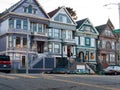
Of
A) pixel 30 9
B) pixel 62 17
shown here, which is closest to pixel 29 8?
pixel 30 9

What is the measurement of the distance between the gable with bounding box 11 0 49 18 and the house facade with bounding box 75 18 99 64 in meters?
9.44

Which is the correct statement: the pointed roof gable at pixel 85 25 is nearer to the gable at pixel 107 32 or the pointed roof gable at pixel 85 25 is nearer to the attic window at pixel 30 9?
the gable at pixel 107 32

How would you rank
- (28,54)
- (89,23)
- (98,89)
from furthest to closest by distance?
(89,23) < (28,54) < (98,89)

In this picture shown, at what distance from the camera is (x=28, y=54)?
47250 millimetres

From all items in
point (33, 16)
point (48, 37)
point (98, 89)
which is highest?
point (33, 16)

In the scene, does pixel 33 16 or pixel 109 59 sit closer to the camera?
pixel 33 16

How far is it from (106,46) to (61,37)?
44.5 ft

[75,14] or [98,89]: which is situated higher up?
[75,14]

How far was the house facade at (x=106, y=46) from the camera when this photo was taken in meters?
61.0

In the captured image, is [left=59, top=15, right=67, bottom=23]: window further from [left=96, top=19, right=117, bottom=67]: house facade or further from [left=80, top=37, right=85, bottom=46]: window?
[left=96, top=19, right=117, bottom=67]: house facade

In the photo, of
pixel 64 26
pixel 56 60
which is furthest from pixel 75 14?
pixel 56 60

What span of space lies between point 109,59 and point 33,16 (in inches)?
856

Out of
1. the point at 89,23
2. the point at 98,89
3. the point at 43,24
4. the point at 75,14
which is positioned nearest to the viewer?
the point at 98,89

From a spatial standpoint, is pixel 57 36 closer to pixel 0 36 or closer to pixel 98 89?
pixel 0 36
